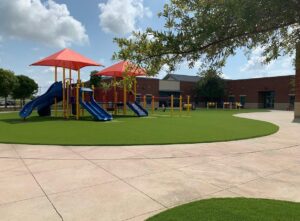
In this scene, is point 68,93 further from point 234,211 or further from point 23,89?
point 23,89

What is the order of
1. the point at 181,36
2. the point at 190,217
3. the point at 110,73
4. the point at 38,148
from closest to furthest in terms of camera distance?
the point at 181,36
the point at 190,217
the point at 38,148
the point at 110,73

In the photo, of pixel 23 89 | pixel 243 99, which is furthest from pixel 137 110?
pixel 243 99

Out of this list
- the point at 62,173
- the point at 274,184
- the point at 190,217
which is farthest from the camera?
the point at 62,173

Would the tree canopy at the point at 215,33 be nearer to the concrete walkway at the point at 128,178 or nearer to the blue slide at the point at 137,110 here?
the concrete walkway at the point at 128,178

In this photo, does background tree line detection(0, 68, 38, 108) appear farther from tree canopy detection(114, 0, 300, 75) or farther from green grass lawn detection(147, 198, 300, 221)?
tree canopy detection(114, 0, 300, 75)

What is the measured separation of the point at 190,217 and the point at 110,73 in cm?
2056

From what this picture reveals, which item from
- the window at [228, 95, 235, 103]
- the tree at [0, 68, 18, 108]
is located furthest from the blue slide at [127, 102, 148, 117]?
the window at [228, 95, 235, 103]

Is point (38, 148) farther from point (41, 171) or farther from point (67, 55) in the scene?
point (67, 55)

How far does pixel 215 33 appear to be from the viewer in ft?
7.88

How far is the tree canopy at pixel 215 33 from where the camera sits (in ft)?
7.14

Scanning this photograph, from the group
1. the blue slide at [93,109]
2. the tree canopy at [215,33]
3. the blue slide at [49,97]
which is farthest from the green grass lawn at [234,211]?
the blue slide at [49,97]

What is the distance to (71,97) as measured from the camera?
2081 cm

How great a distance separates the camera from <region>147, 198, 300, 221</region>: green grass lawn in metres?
3.79

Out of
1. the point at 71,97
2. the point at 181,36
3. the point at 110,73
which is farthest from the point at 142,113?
the point at 181,36
